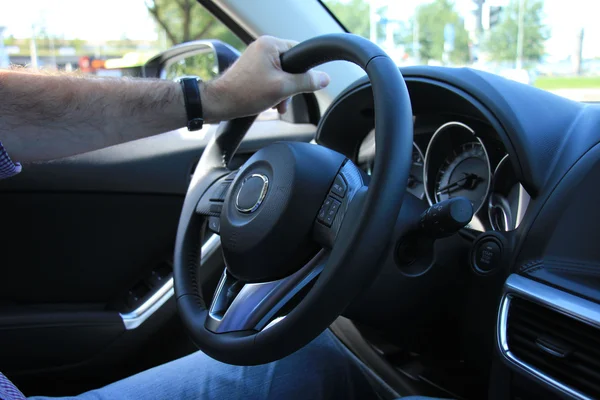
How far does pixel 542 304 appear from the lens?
1027 mm

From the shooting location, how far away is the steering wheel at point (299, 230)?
909 mm

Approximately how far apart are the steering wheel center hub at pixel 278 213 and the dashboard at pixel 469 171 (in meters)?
0.37

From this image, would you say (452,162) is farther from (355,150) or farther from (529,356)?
(529,356)

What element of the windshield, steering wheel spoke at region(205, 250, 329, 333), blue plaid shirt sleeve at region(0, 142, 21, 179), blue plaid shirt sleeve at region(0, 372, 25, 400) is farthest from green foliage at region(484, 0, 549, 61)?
blue plaid shirt sleeve at region(0, 372, 25, 400)

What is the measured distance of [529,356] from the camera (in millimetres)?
1058

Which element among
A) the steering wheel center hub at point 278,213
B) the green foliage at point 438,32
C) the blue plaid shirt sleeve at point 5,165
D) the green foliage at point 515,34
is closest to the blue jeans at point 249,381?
the steering wheel center hub at point 278,213

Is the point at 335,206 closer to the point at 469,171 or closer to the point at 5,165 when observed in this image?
the point at 469,171

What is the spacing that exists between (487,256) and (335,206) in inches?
14.0

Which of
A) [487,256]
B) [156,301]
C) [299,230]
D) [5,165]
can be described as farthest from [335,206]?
[156,301]

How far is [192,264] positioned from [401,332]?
48 centimetres

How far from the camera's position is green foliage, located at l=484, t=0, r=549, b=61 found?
2201 millimetres

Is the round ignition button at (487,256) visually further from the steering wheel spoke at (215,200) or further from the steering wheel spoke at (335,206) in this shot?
the steering wheel spoke at (215,200)

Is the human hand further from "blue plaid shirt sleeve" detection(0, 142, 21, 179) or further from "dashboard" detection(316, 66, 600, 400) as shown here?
"blue plaid shirt sleeve" detection(0, 142, 21, 179)

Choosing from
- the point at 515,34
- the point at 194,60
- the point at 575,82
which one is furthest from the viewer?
the point at 515,34
